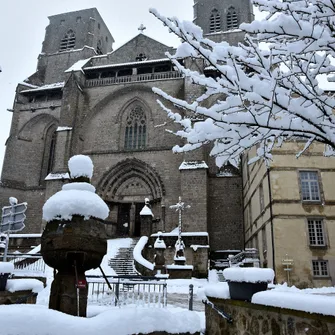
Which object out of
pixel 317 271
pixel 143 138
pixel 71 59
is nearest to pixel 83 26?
pixel 71 59

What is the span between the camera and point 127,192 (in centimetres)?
2588

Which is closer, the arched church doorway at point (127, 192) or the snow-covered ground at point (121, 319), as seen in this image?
the snow-covered ground at point (121, 319)

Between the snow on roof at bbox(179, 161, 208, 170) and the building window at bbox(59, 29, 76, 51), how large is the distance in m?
19.3

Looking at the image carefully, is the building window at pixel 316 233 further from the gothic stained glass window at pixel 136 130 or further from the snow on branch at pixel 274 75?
the gothic stained glass window at pixel 136 130

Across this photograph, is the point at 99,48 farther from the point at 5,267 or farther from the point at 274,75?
the point at 274,75

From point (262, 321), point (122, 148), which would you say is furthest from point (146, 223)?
point (262, 321)

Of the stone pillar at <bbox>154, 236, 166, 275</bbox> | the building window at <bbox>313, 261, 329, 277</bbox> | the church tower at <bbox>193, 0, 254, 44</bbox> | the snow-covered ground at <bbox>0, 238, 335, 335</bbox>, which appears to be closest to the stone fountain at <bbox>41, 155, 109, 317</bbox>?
the snow-covered ground at <bbox>0, 238, 335, 335</bbox>

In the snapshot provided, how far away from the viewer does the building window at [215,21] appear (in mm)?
32978

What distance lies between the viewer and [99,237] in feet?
17.5

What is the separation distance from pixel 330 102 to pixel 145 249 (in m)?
17.0

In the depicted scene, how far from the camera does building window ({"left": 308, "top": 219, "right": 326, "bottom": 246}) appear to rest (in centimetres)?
1582

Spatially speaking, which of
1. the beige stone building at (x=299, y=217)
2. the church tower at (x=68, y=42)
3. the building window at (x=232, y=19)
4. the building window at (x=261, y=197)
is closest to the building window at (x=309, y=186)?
the beige stone building at (x=299, y=217)

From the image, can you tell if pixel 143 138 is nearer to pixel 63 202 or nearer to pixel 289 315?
pixel 63 202

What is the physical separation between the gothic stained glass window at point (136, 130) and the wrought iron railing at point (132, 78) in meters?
2.21
